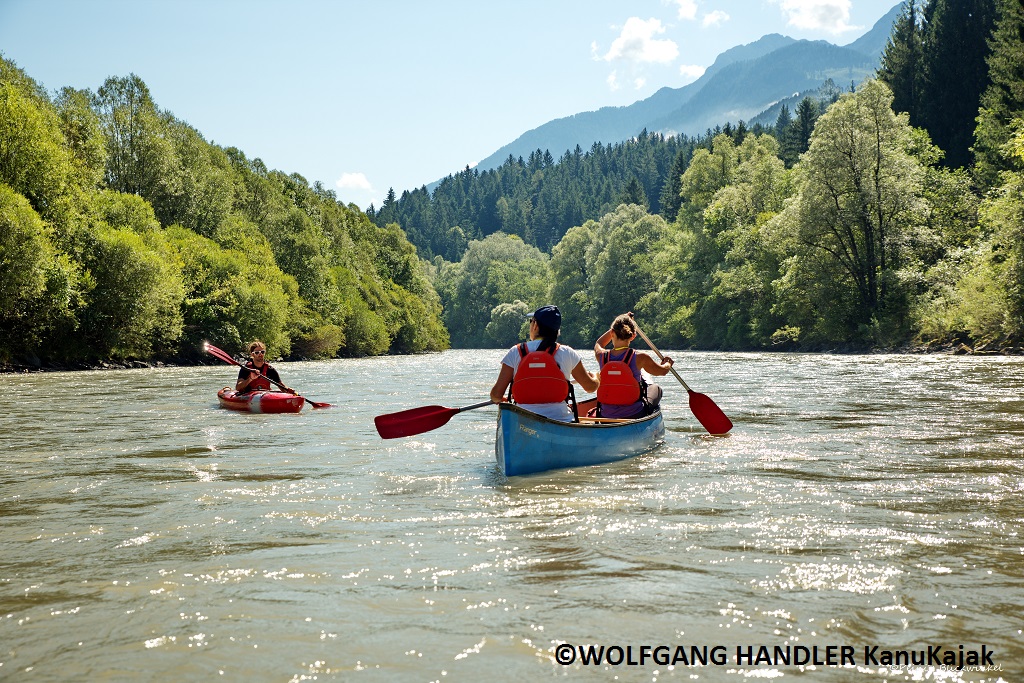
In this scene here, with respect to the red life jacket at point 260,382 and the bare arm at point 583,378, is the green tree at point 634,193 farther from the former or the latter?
the bare arm at point 583,378

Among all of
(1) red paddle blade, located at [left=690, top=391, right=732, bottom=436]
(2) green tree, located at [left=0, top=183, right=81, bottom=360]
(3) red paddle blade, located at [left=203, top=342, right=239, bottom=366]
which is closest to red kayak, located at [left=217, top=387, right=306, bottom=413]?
(3) red paddle blade, located at [left=203, top=342, right=239, bottom=366]

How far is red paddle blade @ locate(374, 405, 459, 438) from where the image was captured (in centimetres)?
1011

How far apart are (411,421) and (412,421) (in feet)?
0.04

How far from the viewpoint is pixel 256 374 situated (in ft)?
58.2

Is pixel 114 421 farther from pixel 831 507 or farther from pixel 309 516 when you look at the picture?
pixel 831 507

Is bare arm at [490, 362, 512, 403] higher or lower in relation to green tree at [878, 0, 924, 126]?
lower

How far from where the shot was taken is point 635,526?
6699 millimetres

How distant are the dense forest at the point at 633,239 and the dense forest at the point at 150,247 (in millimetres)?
104

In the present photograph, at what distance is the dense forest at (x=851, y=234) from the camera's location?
40031 millimetres

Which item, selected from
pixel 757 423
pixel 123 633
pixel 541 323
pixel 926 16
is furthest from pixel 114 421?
pixel 926 16

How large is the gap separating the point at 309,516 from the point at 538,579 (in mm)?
2596

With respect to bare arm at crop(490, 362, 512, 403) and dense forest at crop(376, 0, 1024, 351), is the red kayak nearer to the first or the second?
bare arm at crop(490, 362, 512, 403)

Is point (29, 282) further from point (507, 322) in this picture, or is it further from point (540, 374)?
point (507, 322)

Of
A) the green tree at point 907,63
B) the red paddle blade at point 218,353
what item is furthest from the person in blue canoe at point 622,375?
the green tree at point 907,63
